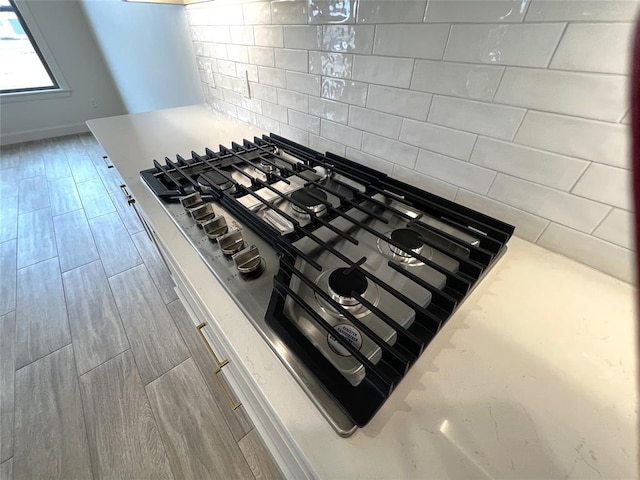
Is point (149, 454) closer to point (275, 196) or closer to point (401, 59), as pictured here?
point (275, 196)

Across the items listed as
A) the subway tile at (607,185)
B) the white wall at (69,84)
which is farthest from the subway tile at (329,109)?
the white wall at (69,84)

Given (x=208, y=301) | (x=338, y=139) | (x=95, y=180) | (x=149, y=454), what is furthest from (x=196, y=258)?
(x=95, y=180)

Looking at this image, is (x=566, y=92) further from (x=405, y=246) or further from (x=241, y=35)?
(x=241, y=35)

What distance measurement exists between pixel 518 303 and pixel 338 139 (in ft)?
2.23

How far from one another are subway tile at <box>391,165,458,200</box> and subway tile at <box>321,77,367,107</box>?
226 millimetres

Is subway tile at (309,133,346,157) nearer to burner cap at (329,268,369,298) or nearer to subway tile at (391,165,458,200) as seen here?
subway tile at (391,165,458,200)

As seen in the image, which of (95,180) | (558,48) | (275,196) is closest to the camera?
(558,48)

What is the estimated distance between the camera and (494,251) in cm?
52

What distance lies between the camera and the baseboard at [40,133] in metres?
3.14

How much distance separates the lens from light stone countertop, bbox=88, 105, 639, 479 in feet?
0.98

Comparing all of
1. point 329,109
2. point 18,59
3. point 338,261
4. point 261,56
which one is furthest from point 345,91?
point 18,59

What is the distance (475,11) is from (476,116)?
19cm

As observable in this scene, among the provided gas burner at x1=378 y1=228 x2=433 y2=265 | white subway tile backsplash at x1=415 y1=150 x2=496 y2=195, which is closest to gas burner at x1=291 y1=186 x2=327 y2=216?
gas burner at x1=378 y1=228 x2=433 y2=265

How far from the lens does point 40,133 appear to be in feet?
10.8
